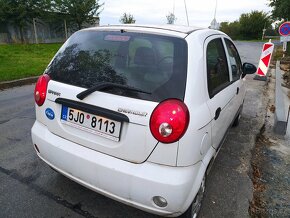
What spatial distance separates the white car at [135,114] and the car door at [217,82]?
0.06 feet

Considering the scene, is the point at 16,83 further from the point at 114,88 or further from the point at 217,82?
the point at 217,82

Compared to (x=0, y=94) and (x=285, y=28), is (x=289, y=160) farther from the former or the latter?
(x=285, y=28)

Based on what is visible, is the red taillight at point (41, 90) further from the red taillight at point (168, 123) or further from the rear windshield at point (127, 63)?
the red taillight at point (168, 123)

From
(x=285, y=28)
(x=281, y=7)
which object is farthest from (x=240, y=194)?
(x=281, y=7)

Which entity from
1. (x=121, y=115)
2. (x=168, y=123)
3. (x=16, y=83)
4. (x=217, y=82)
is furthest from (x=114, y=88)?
(x=16, y=83)

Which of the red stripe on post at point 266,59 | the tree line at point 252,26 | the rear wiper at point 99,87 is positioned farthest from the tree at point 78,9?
the tree line at point 252,26

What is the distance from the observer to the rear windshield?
6.41 feet

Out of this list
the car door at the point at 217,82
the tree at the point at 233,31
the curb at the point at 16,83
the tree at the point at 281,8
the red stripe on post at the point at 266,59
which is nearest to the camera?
Answer: the car door at the point at 217,82

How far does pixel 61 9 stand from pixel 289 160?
27468 mm

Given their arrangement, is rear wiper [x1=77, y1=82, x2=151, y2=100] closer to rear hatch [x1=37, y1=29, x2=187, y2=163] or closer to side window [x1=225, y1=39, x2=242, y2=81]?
rear hatch [x1=37, y1=29, x2=187, y2=163]

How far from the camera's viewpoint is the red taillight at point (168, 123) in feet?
5.93

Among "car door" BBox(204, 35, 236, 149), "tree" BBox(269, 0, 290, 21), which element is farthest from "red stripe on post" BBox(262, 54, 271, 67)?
"tree" BBox(269, 0, 290, 21)

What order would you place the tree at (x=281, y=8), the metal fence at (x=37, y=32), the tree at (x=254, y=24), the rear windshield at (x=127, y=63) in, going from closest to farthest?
1. the rear windshield at (x=127, y=63)
2. the tree at (x=281, y=8)
3. the metal fence at (x=37, y=32)
4. the tree at (x=254, y=24)

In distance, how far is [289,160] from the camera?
Result: 3.76 meters
